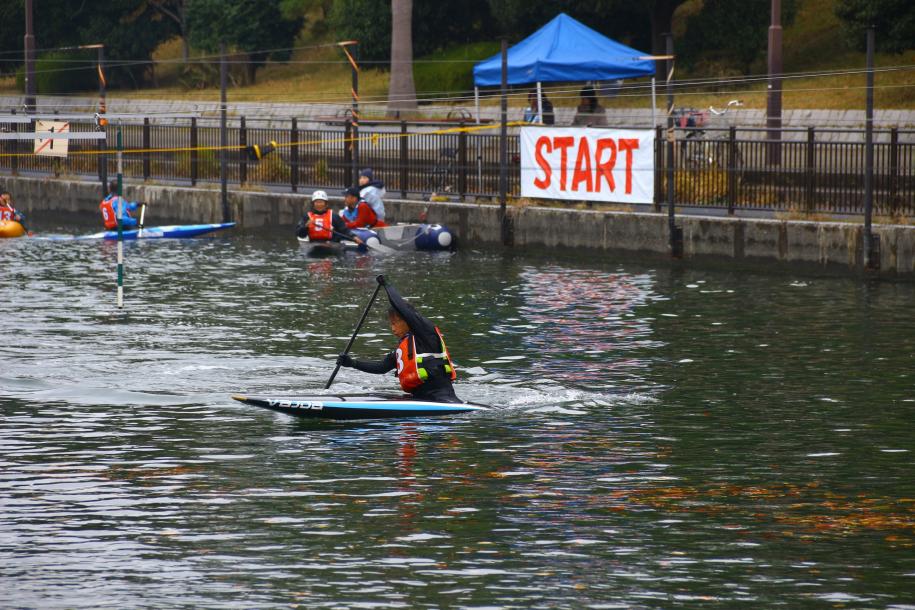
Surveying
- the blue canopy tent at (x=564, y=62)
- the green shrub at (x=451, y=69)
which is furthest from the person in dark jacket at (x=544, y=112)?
the green shrub at (x=451, y=69)

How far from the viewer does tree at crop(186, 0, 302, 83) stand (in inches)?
2482

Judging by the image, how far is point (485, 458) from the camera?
14266mm

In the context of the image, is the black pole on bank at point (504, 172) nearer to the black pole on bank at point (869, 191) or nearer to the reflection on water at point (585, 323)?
the reflection on water at point (585, 323)

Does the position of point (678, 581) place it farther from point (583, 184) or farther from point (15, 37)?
point (15, 37)

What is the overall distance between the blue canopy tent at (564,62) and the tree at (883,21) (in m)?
7.66

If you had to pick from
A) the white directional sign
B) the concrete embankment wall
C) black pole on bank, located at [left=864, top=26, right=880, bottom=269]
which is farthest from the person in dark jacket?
the white directional sign

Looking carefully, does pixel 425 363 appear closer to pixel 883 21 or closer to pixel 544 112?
pixel 544 112

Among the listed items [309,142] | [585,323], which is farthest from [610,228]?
[309,142]

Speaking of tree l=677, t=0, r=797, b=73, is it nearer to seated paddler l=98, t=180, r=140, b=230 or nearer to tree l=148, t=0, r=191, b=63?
seated paddler l=98, t=180, r=140, b=230

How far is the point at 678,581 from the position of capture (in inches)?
411

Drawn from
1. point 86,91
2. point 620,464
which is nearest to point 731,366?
point 620,464

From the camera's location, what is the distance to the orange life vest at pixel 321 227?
1246 inches

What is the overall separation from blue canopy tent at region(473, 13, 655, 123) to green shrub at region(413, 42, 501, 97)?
1328 centimetres

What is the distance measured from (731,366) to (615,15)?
32.4 meters
